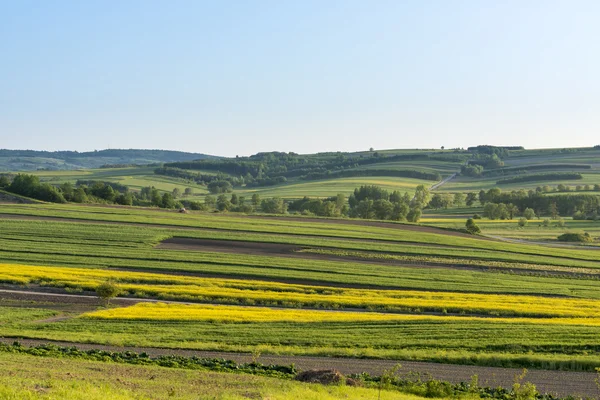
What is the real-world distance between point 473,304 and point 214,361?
25040mm

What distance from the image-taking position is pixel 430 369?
27.5 m

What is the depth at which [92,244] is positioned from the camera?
6744cm

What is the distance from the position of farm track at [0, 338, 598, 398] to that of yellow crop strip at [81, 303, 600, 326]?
7.28m

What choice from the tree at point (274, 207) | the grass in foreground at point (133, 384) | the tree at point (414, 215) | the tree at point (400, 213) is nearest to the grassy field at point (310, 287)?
the grass in foreground at point (133, 384)

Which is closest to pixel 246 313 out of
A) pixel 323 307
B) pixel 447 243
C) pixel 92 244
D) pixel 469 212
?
pixel 323 307

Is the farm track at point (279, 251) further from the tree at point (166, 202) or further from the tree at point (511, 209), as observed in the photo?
the tree at point (511, 209)

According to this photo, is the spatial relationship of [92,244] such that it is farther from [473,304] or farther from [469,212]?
[469,212]

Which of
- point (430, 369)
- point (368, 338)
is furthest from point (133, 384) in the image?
point (368, 338)

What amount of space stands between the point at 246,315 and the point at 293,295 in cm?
926

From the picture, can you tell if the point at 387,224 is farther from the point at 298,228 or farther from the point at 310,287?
the point at 310,287

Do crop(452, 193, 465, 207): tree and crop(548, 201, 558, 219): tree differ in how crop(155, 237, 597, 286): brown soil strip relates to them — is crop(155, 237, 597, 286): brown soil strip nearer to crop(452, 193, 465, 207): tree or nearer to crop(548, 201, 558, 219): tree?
crop(548, 201, 558, 219): tree

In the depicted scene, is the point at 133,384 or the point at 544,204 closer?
the point at 133,384

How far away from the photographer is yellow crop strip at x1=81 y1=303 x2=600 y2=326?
36719 millimetres

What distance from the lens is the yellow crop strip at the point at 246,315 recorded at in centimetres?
3672
